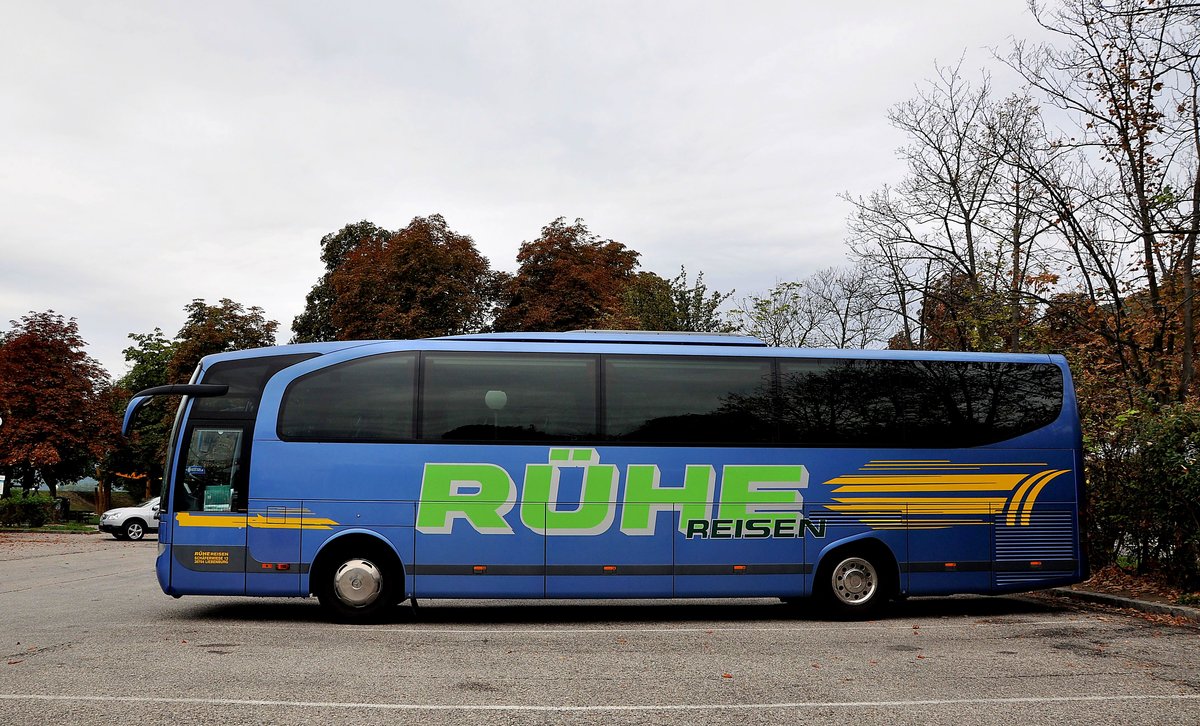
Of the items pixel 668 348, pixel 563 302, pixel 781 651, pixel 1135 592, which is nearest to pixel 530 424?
pixel 668 348

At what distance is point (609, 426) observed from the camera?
12.1 m

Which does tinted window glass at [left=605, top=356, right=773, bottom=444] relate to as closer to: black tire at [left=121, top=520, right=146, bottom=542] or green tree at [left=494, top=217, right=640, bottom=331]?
black tire at [left=121, top=520, right=146, bottom=542]

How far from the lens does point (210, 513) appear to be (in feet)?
38.9

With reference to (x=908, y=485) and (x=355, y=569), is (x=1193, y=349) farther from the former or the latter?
(x=355, y=569)

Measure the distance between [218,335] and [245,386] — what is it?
4172 cm

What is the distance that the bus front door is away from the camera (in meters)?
11.8

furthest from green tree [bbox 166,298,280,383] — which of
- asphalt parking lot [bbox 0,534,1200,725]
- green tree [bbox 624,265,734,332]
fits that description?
asphalt parking lot [bbox 0,534,1200,725]

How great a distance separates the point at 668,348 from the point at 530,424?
6.36 ft

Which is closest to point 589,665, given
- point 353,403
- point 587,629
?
point 587,629

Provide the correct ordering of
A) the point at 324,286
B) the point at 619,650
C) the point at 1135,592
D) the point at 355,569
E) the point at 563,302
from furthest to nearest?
1. the point at 324,286
2. the point at 563,302
3. the point at 1135,592
4. the point at 355,569
5. the point at 619,650

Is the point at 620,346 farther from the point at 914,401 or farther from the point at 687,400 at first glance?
the point at 914,401

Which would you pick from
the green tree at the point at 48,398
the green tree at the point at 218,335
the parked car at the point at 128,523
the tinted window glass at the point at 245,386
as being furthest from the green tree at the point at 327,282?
the tinted window glass at the point at 245,386

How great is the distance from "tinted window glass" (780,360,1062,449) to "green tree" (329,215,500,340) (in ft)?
105

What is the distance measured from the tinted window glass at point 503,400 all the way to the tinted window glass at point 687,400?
360 mm
